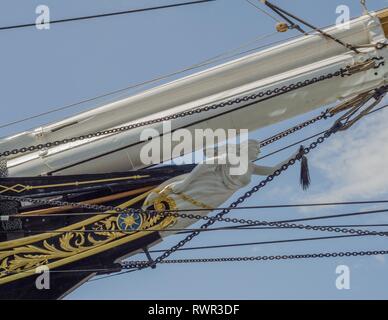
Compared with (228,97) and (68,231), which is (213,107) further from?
(68,231)

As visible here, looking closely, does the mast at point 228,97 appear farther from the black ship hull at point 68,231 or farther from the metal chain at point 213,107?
the black ship hull at point 68,231

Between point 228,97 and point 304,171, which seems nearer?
point 304,171

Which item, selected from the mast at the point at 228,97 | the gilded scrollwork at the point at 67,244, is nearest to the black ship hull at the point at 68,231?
the gilded scrollwork at the point at 67,244

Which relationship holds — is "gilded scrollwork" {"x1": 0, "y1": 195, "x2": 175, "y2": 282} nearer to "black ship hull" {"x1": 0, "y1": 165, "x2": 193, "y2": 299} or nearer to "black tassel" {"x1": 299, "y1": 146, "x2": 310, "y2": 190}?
"black ship hull" {"x1": 0, "y1": 165, "x2": 193, "y2": 299}

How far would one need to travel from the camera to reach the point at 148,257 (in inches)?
300

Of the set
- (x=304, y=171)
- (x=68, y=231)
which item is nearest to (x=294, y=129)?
(x=304, y=171)

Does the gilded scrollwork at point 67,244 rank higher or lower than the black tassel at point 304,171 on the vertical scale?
lower

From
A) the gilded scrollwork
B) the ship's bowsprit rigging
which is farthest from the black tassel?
the gilded scrollwork

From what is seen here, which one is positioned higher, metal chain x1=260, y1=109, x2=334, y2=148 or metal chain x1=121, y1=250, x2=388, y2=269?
metal chain x1=260, y1=109, x2=334, y2=148
